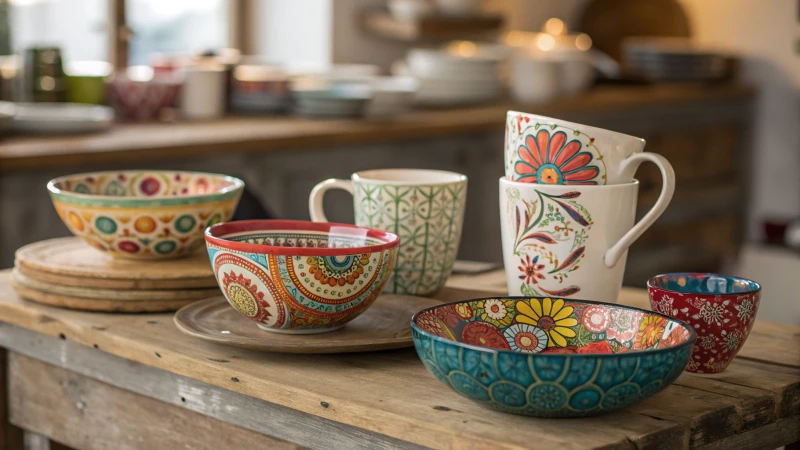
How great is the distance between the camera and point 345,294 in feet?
2.77

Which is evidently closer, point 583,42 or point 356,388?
point 356,388

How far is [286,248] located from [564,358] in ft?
0.87

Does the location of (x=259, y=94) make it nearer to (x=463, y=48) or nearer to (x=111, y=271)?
(x=463, y=48)

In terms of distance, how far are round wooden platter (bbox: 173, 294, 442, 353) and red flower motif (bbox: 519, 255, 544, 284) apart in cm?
10

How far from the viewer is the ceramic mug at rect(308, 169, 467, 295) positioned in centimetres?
98

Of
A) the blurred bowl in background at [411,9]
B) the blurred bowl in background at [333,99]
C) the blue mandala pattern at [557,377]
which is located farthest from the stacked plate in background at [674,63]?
the blue mandala pattern at [557,377]

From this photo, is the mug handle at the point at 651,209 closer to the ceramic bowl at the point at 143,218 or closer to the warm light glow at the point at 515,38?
the ceramic bowl at the point at 143,218

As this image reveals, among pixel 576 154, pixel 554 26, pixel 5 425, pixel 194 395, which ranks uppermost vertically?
pixel 554 26

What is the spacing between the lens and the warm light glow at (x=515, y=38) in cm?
386

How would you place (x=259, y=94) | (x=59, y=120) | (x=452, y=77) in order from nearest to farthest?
(x=59, y=120) → (x=259, y=94) → (x=452, y=77)

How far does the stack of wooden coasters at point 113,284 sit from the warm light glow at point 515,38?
291 cm

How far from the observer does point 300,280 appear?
828 mm

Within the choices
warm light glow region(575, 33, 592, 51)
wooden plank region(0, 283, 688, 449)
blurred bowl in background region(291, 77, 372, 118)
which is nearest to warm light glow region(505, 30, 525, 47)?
warm light glow region(575, 33, 592, 51)

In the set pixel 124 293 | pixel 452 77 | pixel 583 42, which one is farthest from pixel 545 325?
pixel 583 42
